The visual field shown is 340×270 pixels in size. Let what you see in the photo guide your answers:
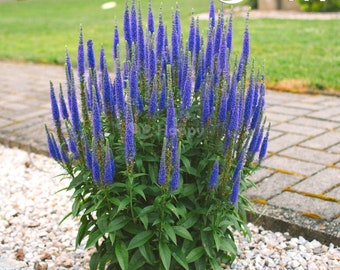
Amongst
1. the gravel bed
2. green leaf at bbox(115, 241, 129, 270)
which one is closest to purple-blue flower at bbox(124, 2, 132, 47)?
green leaf at bbox(115, 241, 129, 270)

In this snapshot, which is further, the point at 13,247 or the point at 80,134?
the point at 13,247

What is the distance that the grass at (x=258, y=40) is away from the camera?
6.81 metres

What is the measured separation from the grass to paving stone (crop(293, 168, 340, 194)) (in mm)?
1716

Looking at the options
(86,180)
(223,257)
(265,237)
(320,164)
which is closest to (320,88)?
(320,164)

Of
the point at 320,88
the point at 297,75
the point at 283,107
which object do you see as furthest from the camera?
the point at 297,75

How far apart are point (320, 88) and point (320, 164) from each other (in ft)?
7.89

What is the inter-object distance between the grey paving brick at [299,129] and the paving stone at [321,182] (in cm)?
89

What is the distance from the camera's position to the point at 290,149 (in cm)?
448

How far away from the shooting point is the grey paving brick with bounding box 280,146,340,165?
4207 mm

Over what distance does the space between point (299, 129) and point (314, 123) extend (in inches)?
9.5

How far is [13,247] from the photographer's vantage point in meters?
3.31

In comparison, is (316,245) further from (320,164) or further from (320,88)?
(320,88)

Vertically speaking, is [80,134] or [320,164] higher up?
[80,134]

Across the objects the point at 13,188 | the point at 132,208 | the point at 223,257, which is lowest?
the point at 13,188
